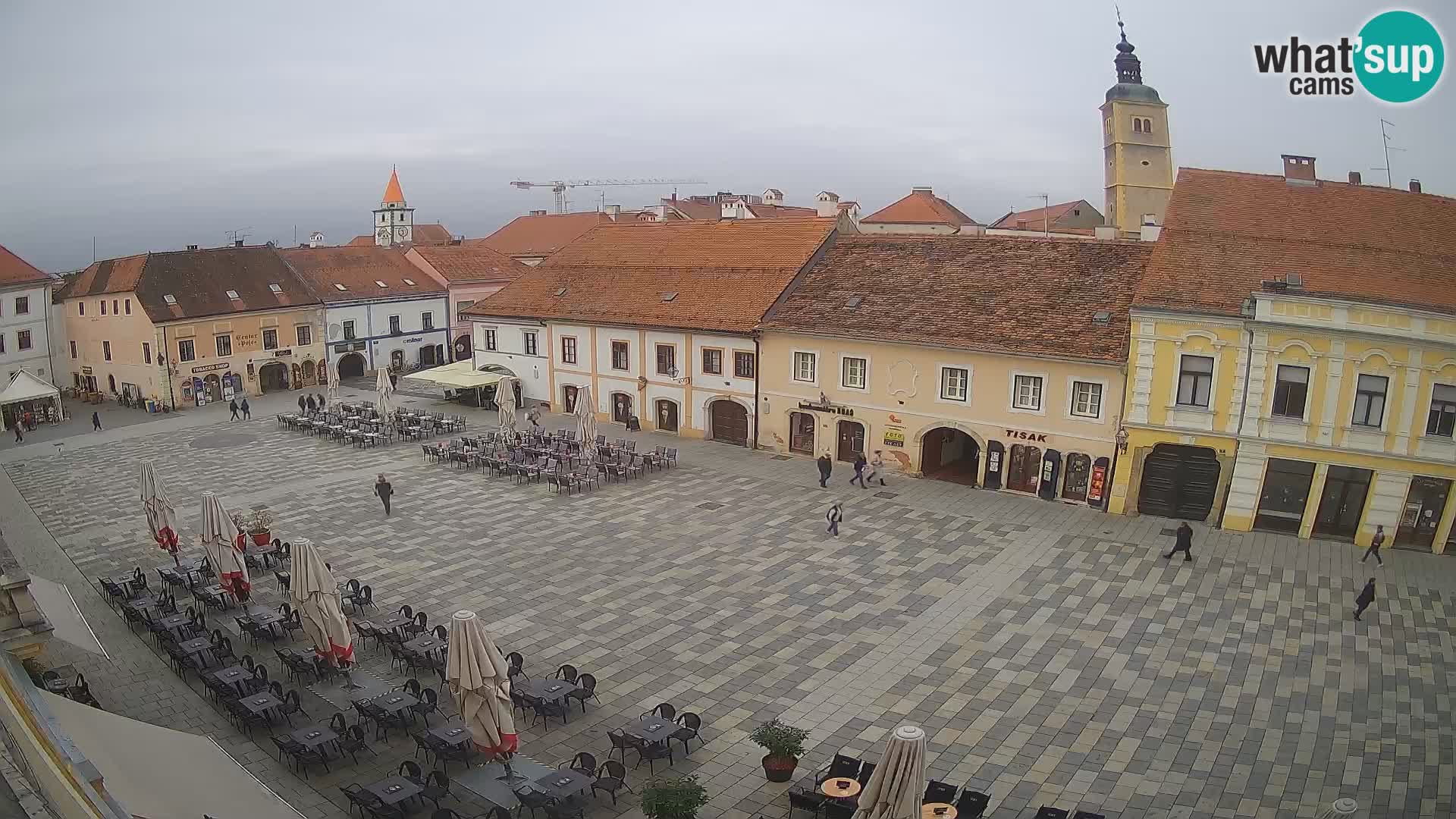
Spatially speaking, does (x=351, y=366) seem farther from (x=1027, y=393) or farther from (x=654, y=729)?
(x=654, y=729)

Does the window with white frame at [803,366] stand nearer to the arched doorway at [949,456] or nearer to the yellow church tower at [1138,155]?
the arched doorway at [949,456]

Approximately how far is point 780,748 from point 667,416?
24886 millimetres

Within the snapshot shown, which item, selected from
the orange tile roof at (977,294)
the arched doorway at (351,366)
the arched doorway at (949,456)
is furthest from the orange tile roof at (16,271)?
the arched doorway at (949,456)

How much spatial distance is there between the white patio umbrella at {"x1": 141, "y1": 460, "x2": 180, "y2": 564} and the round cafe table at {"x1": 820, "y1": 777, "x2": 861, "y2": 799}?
17.7m

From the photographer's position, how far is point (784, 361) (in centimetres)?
3378

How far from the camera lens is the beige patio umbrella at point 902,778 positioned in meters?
10.8

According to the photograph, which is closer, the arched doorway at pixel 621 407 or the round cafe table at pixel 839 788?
the round cafe table at pixel 839 788

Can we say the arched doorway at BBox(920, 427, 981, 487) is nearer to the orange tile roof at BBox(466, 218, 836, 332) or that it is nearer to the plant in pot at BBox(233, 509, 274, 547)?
the orange tile roof at BBox(466, 218, 836, 332)

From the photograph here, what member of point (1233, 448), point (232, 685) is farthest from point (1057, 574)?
point (232, 685)

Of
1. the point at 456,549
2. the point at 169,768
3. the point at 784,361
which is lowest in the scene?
the point at 456,549

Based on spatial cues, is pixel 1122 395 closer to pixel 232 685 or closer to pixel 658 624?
pixel 658 624

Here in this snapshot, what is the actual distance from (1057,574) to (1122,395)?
691 centimetres

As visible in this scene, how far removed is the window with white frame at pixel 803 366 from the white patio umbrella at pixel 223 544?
18938 mm

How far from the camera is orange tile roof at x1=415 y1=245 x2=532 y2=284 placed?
58188 millimetres
